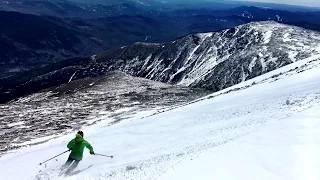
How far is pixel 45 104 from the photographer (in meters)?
81.3

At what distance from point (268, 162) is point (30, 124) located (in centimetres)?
5360

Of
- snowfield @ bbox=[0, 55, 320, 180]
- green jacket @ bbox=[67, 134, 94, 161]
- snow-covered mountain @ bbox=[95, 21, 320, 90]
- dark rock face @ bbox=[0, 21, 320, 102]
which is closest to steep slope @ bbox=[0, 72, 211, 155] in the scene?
snow-covered mountain @ bbox=[95, 21, 320, 90]

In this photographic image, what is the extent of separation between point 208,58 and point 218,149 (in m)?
118

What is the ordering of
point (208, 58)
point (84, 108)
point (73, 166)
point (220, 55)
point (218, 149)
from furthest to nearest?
point (208, 58) → point (220, 55) → point (84, 108) → point (73, 166) → point (218, 149)

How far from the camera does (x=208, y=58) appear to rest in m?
132

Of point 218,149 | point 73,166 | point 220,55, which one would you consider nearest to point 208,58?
point 220,55

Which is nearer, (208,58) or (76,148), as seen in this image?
(76,148)

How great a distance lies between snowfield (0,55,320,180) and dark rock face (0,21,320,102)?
73.7 meters

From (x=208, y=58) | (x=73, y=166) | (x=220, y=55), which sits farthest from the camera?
(x=208, y=58)

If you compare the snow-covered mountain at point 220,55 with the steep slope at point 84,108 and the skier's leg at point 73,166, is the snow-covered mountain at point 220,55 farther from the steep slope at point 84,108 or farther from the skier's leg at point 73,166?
the skier's leg at point 73,166

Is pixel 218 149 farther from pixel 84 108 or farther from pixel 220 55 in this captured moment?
pixel 220 55

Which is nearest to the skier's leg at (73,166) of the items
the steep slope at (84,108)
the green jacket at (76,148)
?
the green jacket at (76,148)

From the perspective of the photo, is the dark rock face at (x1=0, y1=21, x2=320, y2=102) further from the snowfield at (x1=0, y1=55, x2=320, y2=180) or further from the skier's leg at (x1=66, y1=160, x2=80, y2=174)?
the skier's leg at (x1=66, y1=160, x2=80, y2=174)

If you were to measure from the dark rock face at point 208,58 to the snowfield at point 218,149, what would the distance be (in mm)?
73673
